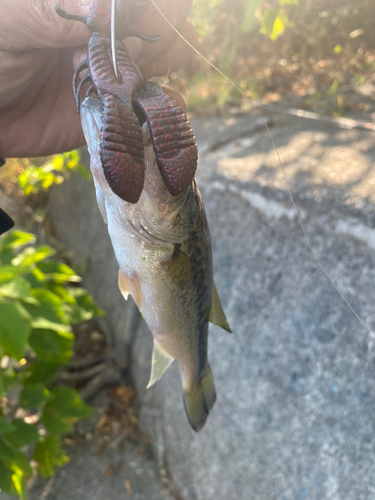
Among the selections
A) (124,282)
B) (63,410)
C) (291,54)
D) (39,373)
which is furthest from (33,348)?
(291,54)

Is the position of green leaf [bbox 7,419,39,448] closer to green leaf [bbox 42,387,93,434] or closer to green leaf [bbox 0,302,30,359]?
green leaf [bbox 42,387,93,434]

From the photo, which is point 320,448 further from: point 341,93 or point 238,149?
point 341,93

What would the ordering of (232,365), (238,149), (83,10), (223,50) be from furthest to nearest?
(223,50)
(238,149)
(232,365)
(83,10)

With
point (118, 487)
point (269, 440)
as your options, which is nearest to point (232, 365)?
point (269, 440)

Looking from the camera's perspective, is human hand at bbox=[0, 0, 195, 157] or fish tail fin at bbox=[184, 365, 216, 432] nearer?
human hand at bbox=[0, 0, 195, 157]

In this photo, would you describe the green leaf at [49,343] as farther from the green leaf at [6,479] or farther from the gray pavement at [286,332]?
the gray pavement at [286,332]

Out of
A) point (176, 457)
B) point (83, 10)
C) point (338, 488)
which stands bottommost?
point (176, 457)

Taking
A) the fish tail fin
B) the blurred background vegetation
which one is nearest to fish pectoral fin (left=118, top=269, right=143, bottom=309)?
the fish tail fin
